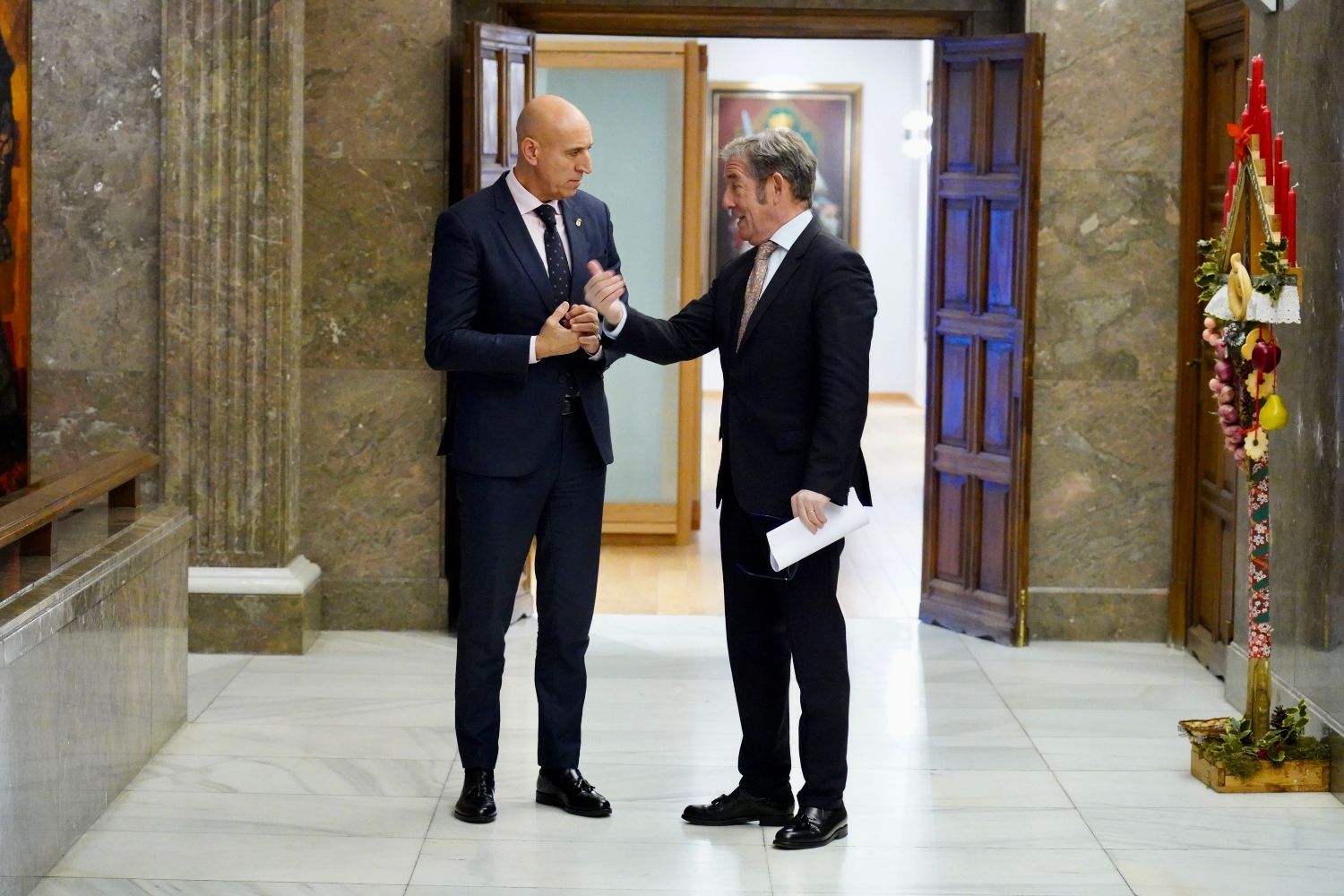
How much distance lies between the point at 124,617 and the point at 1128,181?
408 centimetres

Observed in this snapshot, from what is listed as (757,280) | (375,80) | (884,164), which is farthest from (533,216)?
(884,164)

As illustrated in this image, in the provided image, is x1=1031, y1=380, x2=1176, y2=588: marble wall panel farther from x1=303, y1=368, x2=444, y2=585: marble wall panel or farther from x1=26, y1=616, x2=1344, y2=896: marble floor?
x1=303, y1=368, x2=444, y2=585: marble wall panel

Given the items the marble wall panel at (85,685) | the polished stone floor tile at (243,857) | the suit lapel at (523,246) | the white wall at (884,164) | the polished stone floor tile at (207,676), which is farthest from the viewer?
the white wall at (884,164)

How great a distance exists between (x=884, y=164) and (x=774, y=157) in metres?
12.9

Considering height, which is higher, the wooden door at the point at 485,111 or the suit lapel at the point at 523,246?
the wooden door at the point at 485,111

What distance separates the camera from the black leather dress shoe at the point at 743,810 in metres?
4.39

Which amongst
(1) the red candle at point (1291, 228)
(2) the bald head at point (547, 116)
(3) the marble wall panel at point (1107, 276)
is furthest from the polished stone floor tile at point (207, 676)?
(1) the red candle at point (1291, 228)

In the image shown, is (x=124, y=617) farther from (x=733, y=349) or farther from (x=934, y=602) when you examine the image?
(x=934, y=602)

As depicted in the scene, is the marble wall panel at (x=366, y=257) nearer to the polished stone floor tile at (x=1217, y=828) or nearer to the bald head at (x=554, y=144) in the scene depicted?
the bald head at (x=554, y=144)

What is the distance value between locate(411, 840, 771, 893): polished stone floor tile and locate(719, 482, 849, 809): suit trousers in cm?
25

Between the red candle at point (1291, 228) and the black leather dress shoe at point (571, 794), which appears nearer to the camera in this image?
the black leather dress shoe at point (571, 794)

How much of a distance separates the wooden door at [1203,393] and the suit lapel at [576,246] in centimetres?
280

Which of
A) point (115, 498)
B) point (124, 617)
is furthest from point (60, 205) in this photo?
point (124, 617)

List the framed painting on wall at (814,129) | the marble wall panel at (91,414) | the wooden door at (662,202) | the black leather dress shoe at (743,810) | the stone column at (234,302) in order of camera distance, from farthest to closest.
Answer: the framed painting on wall at (814,129), the wooden door at (662,202), the marble wall panel at (91,414), the stone column at (234,302), the black leather dress shoe at (743,810)
